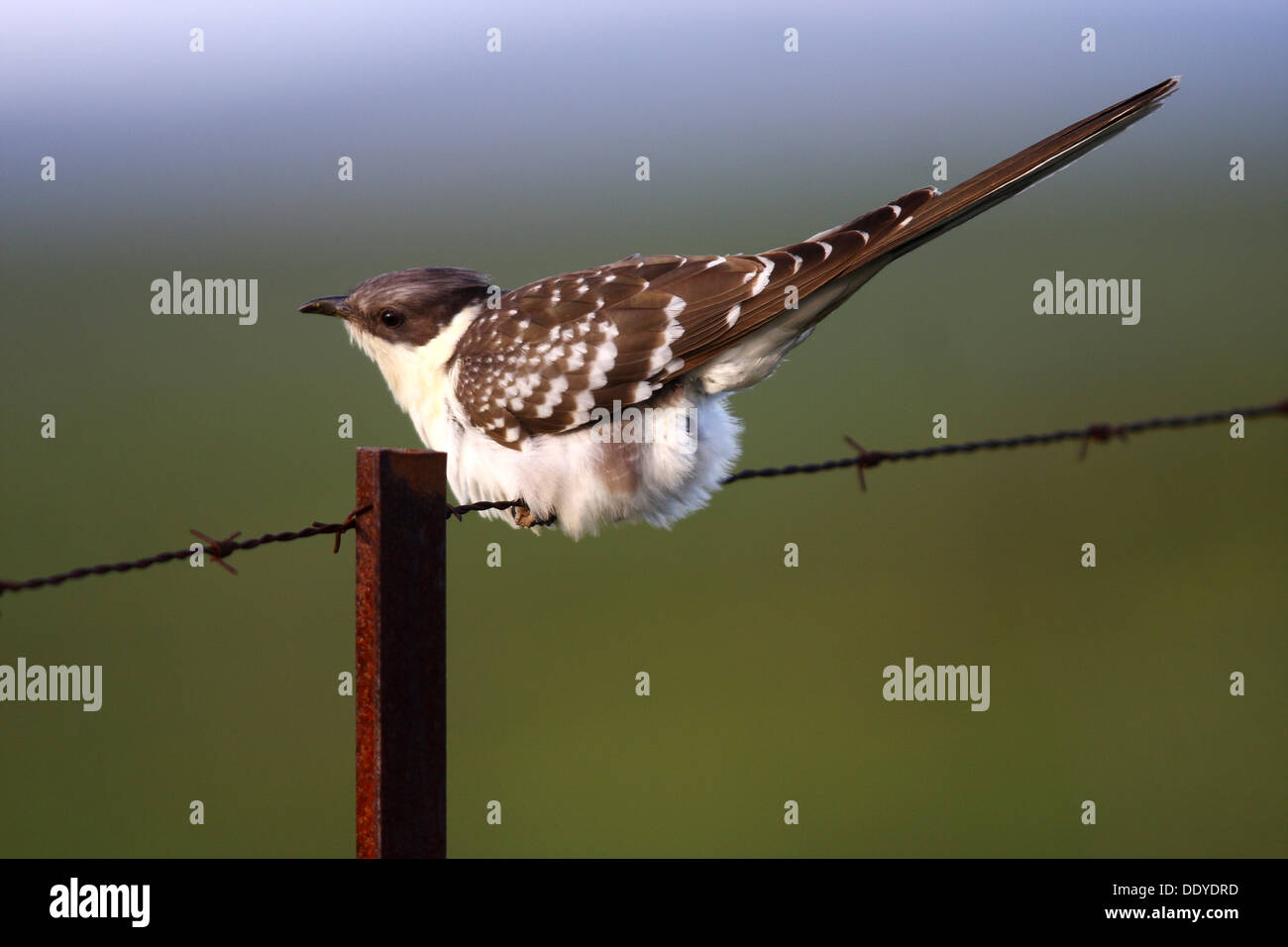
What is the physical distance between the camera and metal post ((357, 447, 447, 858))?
2912 millimetres

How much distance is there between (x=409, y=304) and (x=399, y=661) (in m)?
2.54

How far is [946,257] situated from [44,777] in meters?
21.2

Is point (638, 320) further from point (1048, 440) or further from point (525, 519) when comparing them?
point (1048, 440)

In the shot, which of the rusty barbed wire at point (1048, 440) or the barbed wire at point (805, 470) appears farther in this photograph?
the rusty barbed wire at point (1048, 440)

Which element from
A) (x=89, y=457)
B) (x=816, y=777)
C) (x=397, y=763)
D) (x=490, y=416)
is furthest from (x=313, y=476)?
(x=397, y=763)

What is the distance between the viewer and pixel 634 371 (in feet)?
15.1

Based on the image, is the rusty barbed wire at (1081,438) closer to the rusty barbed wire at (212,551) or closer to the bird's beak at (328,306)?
the rusty barbed wire at (212,551)

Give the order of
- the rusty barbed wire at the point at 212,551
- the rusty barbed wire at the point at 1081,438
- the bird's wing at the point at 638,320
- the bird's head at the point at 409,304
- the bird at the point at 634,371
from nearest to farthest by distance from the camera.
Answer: the rusty barbed wire at the point at 212,551 < the rusty barbed wire at the point at 1081,438 < the bird's wing at the point at 638,320 < the bird at the point at 634,371 < the bird's head at the point at 409,304

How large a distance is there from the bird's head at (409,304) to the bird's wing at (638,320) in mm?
276

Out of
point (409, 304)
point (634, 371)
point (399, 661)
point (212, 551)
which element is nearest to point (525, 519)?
point (634, 371)

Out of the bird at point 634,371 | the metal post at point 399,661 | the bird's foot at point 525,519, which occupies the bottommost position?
the metal post at point 399,661

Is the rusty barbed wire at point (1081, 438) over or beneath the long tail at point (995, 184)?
beneath

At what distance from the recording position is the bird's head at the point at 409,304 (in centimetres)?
516

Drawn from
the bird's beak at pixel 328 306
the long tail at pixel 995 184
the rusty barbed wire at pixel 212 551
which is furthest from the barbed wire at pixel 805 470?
the bird's beak at pixel 328 306
